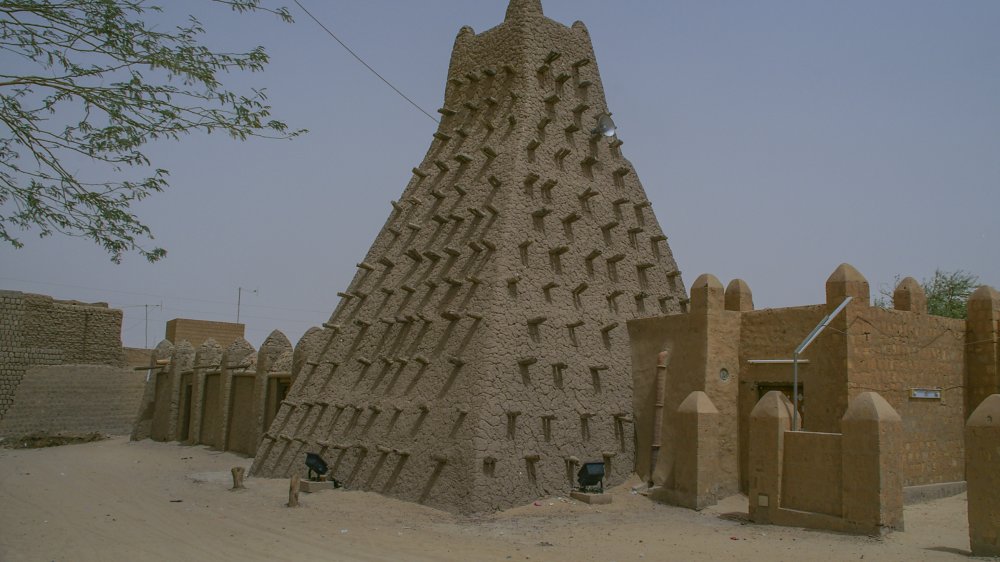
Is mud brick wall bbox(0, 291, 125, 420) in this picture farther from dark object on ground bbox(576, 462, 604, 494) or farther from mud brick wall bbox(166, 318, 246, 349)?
dark object on ground bbox(576, 462, 604, 494)

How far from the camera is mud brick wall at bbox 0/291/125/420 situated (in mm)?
24547

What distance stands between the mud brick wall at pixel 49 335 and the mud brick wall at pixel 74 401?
1.14 feet

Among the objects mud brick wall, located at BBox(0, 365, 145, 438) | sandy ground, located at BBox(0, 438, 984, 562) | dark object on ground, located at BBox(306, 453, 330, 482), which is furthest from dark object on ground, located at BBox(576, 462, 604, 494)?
mud brick wall, located at BBox(0, 365, 145, 438)

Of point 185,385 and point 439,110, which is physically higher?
point 439,110

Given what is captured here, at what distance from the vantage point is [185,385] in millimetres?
24641

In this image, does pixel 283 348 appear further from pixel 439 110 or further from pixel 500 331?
pixel 500 331

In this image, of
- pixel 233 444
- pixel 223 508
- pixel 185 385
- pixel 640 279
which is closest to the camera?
pixel 223 508

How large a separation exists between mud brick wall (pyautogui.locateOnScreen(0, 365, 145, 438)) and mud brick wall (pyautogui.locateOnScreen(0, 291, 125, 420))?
1.14 feet

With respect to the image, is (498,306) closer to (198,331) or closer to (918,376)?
(918,376)

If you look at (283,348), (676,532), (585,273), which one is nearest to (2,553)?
(676,532)

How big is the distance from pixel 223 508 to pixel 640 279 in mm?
8449

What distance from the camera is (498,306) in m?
12.9

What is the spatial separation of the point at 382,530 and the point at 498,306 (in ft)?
13.6

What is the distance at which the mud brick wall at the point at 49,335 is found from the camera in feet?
80.5
